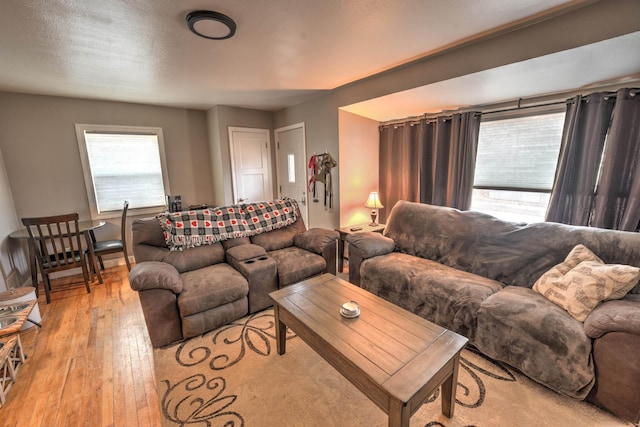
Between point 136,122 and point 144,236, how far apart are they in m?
2.41

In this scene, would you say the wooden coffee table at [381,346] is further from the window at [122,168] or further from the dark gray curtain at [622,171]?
the window at [122,168]

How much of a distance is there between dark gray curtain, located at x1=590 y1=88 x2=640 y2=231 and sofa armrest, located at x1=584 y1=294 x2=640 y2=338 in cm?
89

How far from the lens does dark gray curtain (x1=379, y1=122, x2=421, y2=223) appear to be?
11.7 feet

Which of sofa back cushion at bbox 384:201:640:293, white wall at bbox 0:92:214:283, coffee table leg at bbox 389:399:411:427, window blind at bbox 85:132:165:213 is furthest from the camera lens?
window blind at bbox 85:132:165:213

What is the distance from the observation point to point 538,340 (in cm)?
162

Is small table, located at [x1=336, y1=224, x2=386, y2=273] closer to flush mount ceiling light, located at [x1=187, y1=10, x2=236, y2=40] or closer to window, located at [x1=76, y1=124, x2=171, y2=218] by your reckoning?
flush mount ceiling light, located at [x1=187, y1=10, x2=236, y2=40]

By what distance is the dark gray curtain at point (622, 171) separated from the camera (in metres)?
2.07

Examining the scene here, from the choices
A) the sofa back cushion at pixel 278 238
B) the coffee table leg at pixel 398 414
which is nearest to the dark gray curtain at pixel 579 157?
the coffee table leg at pixel 398 414

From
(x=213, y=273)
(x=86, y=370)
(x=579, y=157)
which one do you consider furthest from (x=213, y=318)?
(x=579, y=157)

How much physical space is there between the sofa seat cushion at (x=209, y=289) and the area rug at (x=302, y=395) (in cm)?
33

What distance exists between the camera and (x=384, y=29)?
6.36ft

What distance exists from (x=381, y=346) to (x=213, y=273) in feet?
5.58

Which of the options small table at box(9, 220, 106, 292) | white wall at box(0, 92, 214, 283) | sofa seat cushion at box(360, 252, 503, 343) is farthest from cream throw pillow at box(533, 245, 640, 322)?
white wall at box(0, 92, 214, 283)

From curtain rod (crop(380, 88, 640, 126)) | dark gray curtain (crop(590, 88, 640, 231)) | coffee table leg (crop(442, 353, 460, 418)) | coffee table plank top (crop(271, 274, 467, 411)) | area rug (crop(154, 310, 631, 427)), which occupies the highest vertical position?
curtain rod (crop(380, 88, 640, 126))
